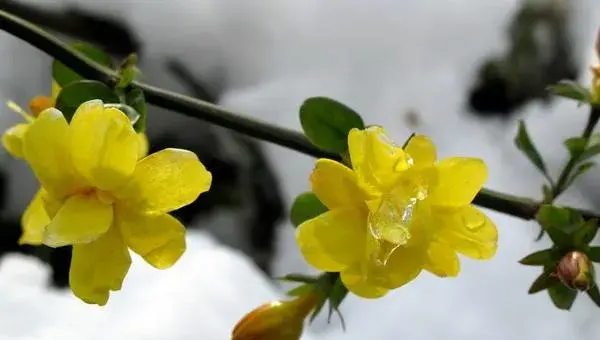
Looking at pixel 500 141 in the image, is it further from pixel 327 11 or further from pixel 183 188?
pixel 183 188

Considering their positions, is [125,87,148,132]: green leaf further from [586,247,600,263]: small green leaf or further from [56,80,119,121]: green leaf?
[586,247,600,263]: small green leaf

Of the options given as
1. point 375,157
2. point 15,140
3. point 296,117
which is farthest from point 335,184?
point 296,117

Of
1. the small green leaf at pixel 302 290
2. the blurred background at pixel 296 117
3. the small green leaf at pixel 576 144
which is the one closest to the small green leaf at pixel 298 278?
the small green leaf at pixel 302 290

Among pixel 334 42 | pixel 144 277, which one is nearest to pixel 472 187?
pixel 144 277

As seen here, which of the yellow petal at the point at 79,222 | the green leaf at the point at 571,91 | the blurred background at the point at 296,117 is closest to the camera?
the yellow petal at the point at 79,222

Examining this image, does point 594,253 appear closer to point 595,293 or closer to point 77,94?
point 595,293

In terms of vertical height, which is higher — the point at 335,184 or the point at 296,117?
the point at 335,184

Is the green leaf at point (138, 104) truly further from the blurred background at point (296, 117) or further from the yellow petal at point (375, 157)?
the blurred background at point (296, 117)

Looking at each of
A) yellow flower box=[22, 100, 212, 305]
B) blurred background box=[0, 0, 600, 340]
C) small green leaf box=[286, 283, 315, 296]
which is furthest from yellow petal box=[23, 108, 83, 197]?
blurred background box=[0, 0, 600, 340]
